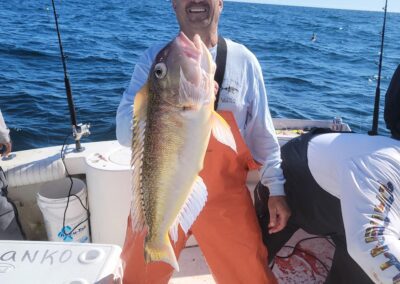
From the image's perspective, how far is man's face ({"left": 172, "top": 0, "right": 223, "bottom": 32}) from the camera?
238 centimetres

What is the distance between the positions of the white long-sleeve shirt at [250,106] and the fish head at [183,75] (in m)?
1.04

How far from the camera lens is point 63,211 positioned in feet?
10.1

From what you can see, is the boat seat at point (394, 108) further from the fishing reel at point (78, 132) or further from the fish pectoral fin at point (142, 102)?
the fishing reel at point (78, 132)

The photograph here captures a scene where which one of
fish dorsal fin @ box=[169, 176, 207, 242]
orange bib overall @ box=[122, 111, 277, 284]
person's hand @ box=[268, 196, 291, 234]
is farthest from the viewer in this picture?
person's hand @ box=[268, 196, 291, 234]

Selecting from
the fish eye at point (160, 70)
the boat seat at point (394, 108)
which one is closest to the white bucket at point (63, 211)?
the fish eye at point (160, 70)

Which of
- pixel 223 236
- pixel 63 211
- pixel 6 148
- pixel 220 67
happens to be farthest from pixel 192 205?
pixel 6 148

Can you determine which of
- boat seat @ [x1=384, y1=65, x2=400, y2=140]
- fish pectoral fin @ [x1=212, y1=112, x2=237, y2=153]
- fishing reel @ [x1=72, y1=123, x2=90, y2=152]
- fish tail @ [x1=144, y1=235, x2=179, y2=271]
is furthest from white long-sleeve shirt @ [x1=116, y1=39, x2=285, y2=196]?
fishing reel @ [x1=72, y1=123, x2=90, y2=152]

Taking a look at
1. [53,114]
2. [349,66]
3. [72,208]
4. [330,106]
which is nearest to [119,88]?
[53,114]

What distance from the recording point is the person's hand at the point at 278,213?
263 cm

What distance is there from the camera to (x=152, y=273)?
248 centimetres

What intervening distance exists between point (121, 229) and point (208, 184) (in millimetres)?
1050

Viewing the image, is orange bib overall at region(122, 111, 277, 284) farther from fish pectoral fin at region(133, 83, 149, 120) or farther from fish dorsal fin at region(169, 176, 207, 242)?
fish pectoral fin at region(133, 83, 149, 120)

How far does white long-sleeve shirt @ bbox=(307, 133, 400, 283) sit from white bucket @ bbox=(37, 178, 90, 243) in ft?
6.75

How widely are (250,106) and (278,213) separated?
74 cm
